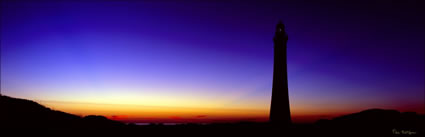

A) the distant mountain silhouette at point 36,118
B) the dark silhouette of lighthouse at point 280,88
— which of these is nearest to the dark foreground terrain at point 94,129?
the distant mountain silhouette at point 36,118

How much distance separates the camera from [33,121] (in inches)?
1239

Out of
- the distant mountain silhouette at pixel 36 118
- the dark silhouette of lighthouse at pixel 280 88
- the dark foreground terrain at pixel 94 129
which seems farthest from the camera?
the dark silhouette of lighthouse at pixel 280 88

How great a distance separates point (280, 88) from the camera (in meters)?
37.5

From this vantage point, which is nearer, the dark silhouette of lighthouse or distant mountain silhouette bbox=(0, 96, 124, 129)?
distant mountain silhouette bbox=(0, 96, 124, 129)

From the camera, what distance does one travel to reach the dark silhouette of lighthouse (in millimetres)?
36875

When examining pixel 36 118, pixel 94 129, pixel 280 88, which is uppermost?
pixel 280 88

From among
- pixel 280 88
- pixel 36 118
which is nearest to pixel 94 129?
pixel 36 118

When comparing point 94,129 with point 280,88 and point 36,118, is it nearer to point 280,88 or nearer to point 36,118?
point 36,118

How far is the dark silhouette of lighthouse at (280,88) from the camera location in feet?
121

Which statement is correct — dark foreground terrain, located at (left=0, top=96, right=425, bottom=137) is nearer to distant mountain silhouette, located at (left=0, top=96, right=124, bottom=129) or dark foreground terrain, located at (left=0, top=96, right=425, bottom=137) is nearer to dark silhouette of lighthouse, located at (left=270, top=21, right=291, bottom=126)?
distant mountain silhouette, located at (left=0, top=96, right=124, bottom=129)

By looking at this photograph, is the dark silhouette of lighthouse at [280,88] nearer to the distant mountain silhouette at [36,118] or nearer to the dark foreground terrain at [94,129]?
the dark foreground terrain at [94,129]

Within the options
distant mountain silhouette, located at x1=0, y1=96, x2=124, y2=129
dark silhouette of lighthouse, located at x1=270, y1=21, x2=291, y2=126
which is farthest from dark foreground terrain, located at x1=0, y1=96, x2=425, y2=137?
dark silhouette of lighthouse, located at x1=270, y1=21, x2=291, y2=126

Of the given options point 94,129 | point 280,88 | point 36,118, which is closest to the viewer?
point 94,129

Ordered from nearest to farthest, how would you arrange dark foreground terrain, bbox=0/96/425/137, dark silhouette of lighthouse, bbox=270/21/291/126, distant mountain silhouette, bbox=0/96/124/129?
dark foreground terrain, bbox=0/96/425/137 < distant mountain silhouette, bbox=0/96/124/129 < dark silhouette of lighthouse, bbox=270/21/291/126
